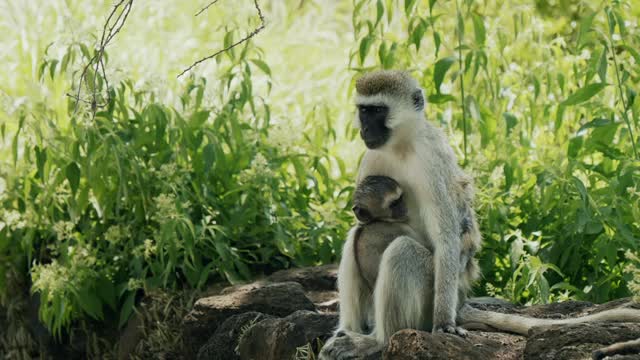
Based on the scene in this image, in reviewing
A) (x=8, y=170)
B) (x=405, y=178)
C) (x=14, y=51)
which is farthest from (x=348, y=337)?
(x=14, y=51)

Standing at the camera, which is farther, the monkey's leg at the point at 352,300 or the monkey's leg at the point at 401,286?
the monkey's leg at the point at 352,300

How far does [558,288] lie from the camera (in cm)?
680

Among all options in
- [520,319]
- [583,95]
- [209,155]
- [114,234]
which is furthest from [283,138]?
[520,319]

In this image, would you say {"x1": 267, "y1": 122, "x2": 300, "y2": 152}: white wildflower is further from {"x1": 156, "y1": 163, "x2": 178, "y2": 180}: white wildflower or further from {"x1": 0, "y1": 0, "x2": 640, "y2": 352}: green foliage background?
{"x1": 156, "y1": 163, "x2": 178, "y2": 180}: white wildflower

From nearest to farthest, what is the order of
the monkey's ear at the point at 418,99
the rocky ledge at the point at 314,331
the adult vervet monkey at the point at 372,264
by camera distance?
the rocky ledge at the point at 314,331, the adult vervet monkey at the point at 372,264, the monkey's ear at the point at 418,99

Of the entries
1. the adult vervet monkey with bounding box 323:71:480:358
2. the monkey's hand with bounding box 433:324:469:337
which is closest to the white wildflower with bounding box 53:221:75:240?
the adult vervet monkey with bounding box 323:71:480:358

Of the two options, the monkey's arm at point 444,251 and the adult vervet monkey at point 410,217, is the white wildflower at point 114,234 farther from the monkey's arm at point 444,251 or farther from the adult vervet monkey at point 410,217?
the monkey's arm at point 444,251

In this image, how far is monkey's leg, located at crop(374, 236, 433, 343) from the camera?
5.29 m

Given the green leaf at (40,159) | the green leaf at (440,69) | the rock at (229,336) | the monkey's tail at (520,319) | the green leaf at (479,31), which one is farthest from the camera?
the green leaf at (40,159)

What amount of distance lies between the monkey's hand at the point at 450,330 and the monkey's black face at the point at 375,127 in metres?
1.05

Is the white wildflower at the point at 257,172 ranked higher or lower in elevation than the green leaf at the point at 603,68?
lower

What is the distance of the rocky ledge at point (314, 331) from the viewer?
A: 4566mm

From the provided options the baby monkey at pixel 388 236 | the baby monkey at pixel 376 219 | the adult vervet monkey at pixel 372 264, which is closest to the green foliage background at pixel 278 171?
the baby monkey at pixel 388 236

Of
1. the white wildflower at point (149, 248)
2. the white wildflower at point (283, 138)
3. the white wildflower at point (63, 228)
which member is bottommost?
the white wildflower at point (149, 248)
